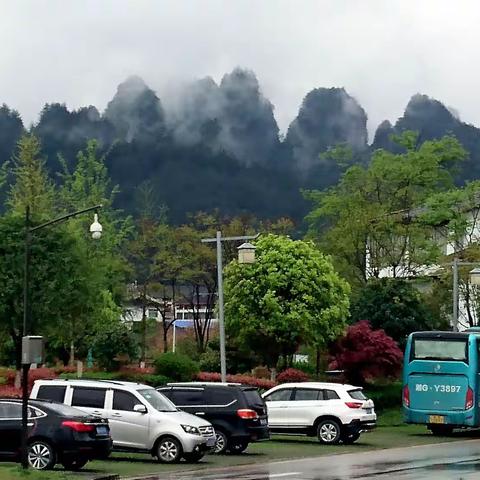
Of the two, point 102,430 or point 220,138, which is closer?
point 102,430

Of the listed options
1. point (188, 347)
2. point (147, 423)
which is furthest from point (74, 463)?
point (188, 347)

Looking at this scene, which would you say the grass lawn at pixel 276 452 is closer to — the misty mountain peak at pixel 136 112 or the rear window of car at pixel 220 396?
the rear window of car at pixel 220 396

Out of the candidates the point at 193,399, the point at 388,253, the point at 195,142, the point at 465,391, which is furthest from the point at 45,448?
the point at 195,142

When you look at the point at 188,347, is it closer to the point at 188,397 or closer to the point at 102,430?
the point at 188,397

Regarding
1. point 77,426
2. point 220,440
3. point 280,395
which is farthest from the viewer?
point 280,395

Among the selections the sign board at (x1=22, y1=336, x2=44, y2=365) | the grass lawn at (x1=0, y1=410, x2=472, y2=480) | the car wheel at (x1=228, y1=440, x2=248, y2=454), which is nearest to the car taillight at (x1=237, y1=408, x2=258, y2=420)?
the car wheel at (x1=228, y1=440, x2=248, y2=454)

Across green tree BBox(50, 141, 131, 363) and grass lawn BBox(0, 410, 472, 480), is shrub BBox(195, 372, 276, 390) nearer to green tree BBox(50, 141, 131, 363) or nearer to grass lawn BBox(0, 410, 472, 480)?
grass lawn BBox(0, 410, 472, 480)

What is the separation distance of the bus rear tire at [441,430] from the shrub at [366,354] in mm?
6093

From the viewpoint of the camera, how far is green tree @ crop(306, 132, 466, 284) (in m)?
62.3

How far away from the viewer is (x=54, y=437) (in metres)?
24.9

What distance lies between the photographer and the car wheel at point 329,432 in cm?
3631

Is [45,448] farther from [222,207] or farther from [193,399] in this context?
[222,207]

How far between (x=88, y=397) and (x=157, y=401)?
5.55 feet

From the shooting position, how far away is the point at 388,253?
62656 mm
